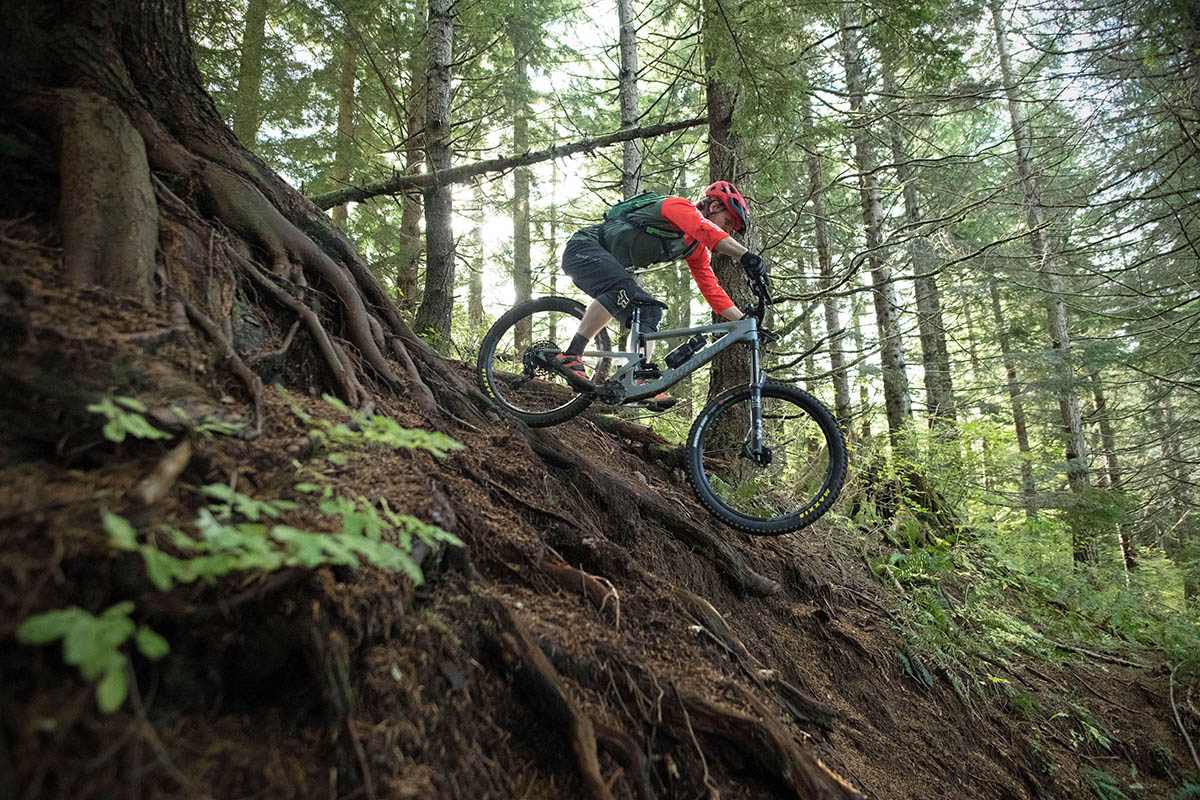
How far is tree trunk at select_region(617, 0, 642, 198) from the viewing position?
9195 mm

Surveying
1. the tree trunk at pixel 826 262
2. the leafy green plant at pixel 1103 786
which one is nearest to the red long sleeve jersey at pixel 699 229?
the leafy green plant at pixel 1103 786

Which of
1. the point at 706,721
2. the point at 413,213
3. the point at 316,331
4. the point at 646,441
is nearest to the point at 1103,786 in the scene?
the point at 706,721

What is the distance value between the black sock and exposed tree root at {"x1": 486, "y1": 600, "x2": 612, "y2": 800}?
287cm

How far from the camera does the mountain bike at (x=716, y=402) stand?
155 inches

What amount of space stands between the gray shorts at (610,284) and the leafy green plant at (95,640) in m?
3.79

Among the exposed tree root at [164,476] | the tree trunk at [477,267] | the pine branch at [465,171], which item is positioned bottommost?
the exposed tree root at [164,476]

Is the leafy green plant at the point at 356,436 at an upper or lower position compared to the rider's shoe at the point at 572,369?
lower

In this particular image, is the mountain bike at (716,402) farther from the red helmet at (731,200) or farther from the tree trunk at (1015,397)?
the tree trunk at (1015,397)

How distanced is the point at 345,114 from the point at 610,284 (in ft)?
29.1

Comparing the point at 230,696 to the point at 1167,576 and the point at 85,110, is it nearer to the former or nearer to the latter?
the point at 85,110

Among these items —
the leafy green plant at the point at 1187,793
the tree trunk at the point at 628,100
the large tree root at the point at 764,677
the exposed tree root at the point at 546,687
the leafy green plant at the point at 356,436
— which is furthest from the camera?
the tree trunk at the point at 628,100

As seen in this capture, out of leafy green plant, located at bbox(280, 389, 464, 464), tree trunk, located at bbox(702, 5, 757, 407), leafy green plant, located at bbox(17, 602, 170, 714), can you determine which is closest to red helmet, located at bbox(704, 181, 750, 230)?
tree trunk, located at bbox(702, 5, 757, 407)

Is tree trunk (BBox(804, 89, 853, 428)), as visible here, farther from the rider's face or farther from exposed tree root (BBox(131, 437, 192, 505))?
exposed tree root (BBox(131, 437, 192, 505))

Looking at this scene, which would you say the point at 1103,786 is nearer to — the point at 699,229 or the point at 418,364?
the point at 699,229
